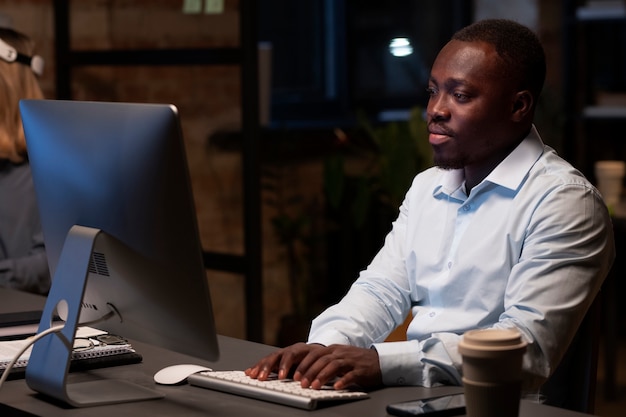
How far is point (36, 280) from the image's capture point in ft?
10.8

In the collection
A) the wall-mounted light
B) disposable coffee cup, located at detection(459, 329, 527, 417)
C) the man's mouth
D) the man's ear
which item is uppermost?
the man's ear

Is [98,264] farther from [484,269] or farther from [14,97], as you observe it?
[14,97]

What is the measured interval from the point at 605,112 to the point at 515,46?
4264 mm

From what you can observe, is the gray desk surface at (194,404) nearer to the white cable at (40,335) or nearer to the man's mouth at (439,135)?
the white cable at (40,335)

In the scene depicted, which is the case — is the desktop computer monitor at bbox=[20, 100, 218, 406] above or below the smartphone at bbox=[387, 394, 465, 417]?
above

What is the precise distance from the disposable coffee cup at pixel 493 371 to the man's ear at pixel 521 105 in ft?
2.54

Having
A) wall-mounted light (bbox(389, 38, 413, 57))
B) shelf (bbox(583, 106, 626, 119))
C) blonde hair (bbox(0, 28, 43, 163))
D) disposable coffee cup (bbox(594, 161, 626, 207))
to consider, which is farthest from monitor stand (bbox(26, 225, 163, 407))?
shelf (bbox(583, 106, 626, 119))

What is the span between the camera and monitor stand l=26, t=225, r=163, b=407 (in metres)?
1.86

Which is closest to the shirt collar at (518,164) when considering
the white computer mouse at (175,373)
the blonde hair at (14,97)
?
the white computer mouse at (175,373)

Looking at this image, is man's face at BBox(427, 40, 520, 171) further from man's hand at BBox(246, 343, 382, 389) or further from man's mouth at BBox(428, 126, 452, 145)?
man's hand at BBox(246, 343, 382, 389)

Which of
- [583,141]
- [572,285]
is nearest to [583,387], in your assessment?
[572,285]

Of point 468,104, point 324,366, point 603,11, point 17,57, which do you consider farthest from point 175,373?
point 603,11

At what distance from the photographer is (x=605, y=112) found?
20.4ft

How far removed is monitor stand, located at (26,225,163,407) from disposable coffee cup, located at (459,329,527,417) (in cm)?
63
